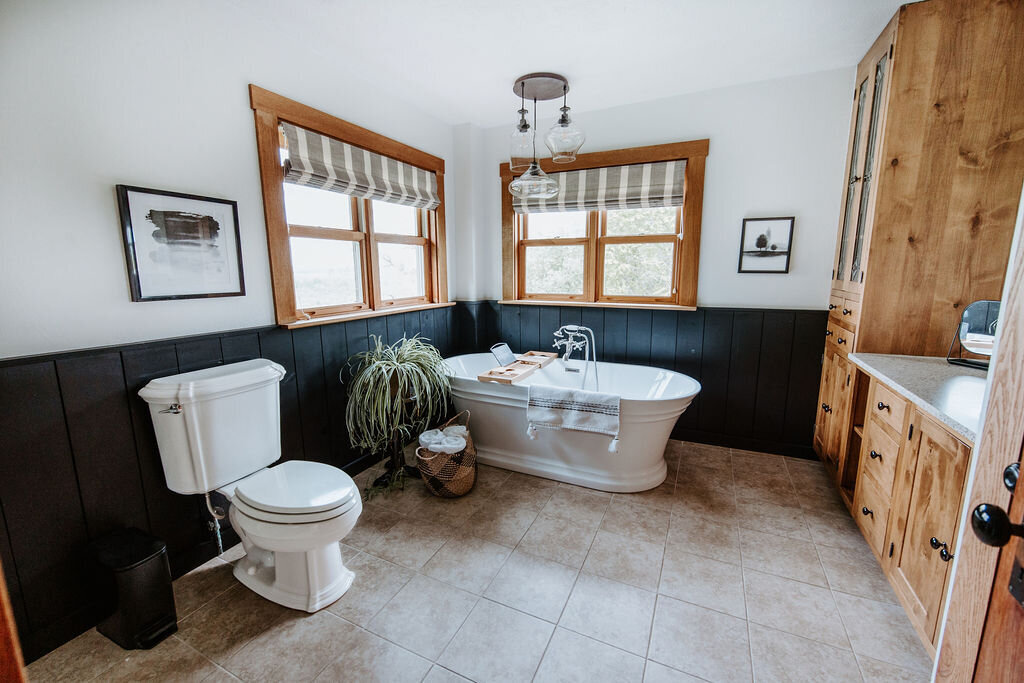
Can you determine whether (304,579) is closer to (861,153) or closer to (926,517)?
(926,517)

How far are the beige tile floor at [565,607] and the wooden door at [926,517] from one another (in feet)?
0.61

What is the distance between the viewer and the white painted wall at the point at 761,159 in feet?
8.73

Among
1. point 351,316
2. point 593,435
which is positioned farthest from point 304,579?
point 593,435

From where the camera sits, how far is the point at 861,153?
2373mm

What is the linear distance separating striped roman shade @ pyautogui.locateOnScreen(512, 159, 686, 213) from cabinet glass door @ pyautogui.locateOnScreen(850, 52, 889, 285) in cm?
101

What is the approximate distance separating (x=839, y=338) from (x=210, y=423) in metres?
3.22

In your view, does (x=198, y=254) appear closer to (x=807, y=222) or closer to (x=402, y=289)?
(x=402, y=289)

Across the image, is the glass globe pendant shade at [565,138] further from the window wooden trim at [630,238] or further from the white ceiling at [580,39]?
the window wooden trim at [630,238]

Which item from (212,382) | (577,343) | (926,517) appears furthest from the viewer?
(577,343)

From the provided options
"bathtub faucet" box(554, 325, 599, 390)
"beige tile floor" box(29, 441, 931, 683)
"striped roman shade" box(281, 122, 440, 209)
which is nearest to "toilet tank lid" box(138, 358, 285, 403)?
"beige tile floor" box(29, 441, 931, 683)

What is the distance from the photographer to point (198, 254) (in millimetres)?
1860

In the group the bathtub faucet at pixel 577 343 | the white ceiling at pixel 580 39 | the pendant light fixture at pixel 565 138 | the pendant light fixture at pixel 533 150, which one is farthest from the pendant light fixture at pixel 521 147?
the bathtub faucet at pixel 577 343

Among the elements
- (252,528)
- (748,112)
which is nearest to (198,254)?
(252,528)

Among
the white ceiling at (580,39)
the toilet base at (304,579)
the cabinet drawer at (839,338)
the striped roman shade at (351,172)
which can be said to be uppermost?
the white ceiling at (580,39)
